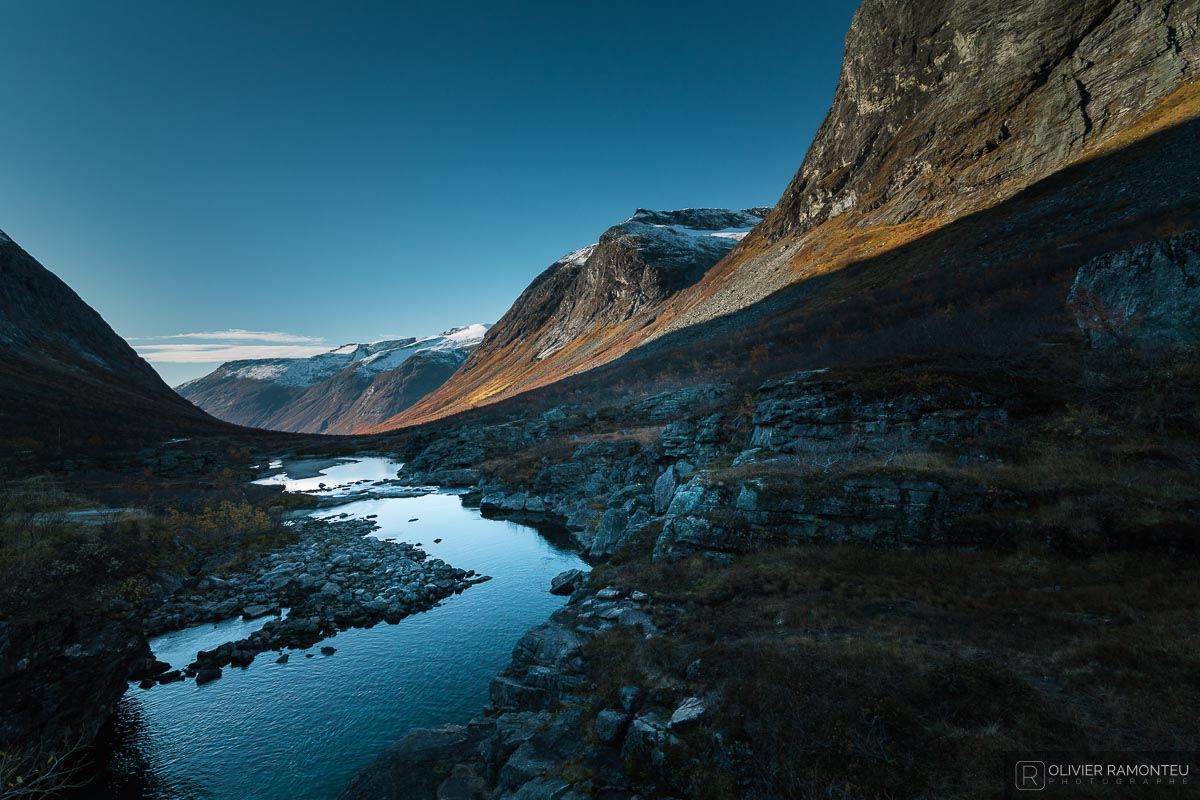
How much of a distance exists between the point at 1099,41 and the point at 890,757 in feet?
307

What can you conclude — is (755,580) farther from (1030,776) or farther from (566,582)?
(566,582)

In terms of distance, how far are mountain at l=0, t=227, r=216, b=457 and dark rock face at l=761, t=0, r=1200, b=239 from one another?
127m

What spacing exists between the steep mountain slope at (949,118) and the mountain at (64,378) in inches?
3429

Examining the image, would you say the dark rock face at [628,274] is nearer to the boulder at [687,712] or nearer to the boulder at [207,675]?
the boulder at [207,675]

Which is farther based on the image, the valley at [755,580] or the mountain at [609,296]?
the mountain at [609,296]

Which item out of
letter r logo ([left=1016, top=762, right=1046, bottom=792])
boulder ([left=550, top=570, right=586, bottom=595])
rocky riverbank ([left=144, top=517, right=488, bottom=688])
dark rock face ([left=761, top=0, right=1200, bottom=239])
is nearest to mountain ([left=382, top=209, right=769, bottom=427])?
dark rock face ([left=761, top=0, right=1200, bottom=239])

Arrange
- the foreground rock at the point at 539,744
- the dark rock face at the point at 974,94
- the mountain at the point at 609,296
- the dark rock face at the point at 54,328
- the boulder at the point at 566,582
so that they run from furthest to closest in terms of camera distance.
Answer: the mountain at the point at 609,296
the dark rock face at the point at 54,328
the dark rock face at the point at 974,94
the boulder at the point at 566,582
the foreground rock at the point at 539,744

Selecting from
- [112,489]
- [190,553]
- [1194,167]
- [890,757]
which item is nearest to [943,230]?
[1194,167]

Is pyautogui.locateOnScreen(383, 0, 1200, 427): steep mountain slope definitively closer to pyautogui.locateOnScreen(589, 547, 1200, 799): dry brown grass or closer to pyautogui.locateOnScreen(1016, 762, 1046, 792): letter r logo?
pyautogui.locateOnScreen(589, 547, 1200, 799): dry brown grass

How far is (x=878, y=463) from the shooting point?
65.7ft

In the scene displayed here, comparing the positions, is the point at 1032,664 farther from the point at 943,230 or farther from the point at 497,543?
the point at 943,230

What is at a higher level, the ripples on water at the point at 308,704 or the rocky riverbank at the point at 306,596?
the rocky riverbank at the point at 306,596

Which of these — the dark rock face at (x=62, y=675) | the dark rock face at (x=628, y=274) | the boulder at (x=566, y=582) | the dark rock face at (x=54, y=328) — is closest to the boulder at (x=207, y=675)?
the dark rock face at (x=62, y=675)

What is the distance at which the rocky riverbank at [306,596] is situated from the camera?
68.0 feet
